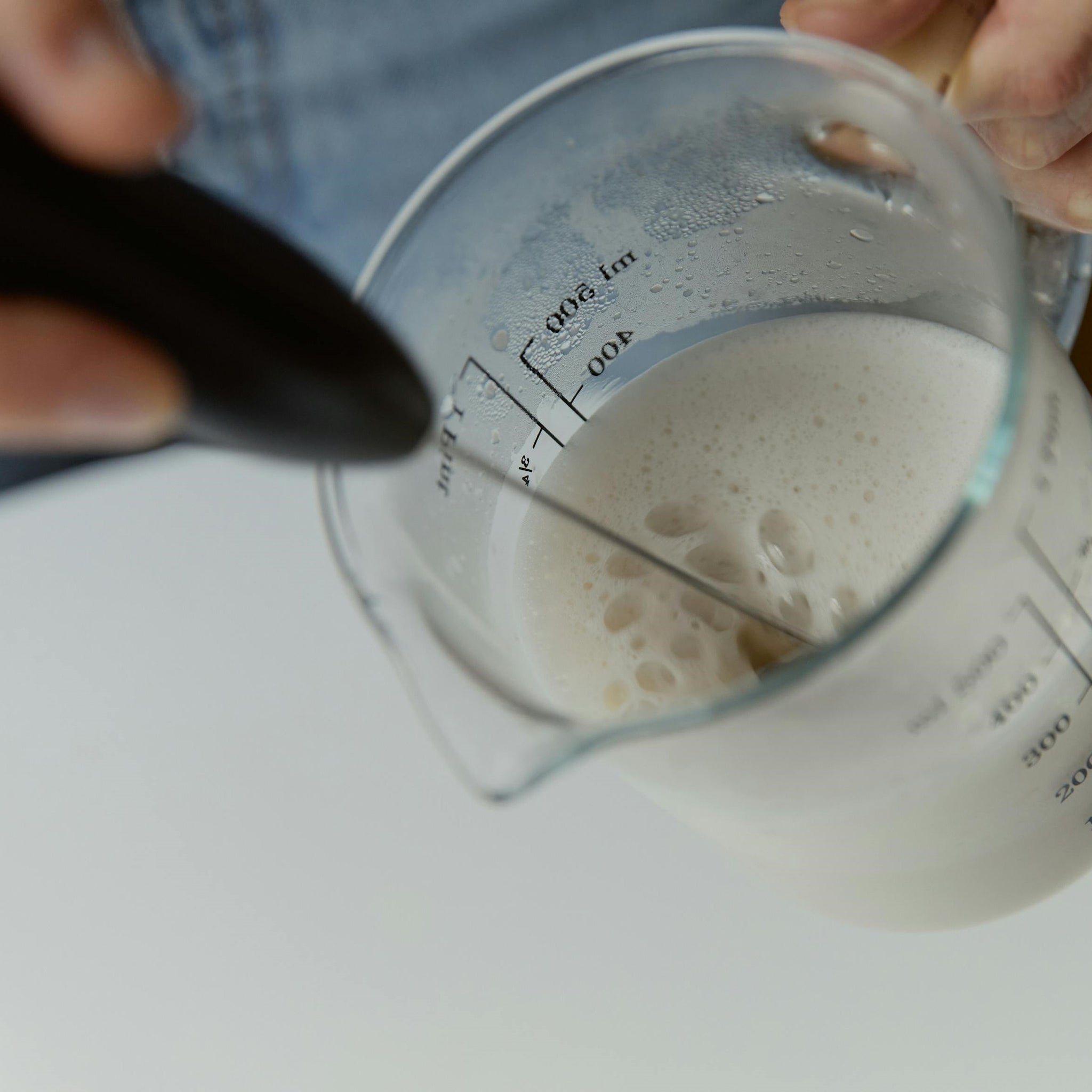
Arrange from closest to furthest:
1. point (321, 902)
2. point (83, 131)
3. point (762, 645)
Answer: point (83, 131) → point (762, 645) → point (321, 902)

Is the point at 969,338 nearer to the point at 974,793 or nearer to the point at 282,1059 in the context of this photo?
the point at 974,793

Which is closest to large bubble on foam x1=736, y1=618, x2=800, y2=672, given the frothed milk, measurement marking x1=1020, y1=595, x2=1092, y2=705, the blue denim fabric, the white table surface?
the frothed milk

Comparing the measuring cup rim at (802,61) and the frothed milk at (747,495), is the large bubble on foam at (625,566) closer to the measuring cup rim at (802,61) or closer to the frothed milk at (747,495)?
the frothed milk at (747,495)

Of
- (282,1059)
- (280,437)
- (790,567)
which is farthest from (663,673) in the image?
(282,1059)

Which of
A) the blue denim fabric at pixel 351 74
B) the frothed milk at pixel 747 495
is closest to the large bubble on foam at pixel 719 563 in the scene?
the frothed milk at pixel 747 495

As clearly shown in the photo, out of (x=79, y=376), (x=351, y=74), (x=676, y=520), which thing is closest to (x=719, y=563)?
(x=676, y=520)

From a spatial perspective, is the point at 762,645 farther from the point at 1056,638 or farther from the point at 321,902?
the point at 321,902
